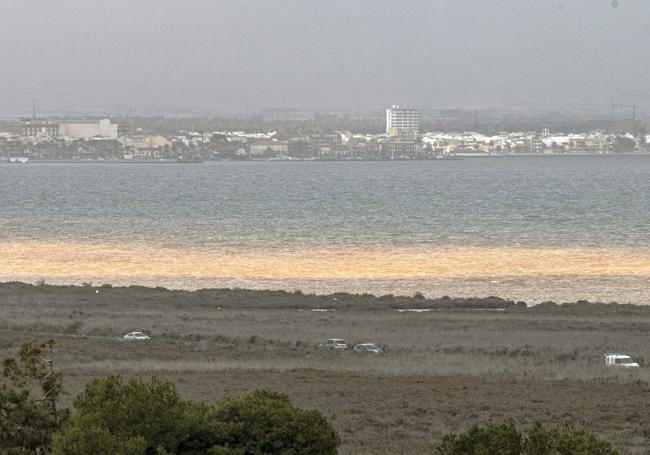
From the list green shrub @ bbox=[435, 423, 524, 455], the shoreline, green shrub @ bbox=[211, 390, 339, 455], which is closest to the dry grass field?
the shoreline

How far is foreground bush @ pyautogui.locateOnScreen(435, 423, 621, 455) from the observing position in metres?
9.11

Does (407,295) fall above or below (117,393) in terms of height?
below

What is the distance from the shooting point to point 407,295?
3806 cm

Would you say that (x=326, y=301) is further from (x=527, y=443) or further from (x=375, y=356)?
(x=527, y=443)

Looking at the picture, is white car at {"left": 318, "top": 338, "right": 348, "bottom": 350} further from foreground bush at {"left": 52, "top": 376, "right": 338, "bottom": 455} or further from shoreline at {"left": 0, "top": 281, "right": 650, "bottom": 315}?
foreground bush at {"left": 52, "top": 376, "right": 338, "bottom": 455}

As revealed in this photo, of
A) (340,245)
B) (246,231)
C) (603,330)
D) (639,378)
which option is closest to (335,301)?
(603,330)

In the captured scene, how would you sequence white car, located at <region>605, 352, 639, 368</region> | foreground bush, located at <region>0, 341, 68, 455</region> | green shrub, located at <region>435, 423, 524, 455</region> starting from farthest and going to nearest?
white car, located at <region>605, 352, 639, 368</region>, foreground bush, located at <region>0, 341, 68, 455</region>, green shrub, located at <region>435, 423, 524, 455</region>

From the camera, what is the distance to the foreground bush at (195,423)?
10.0 m

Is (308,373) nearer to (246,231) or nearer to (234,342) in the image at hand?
(234,342)

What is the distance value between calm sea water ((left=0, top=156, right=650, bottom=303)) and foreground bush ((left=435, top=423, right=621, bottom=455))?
28.4 m

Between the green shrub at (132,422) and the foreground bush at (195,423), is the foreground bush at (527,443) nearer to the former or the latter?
the foreground bush at (195,423)

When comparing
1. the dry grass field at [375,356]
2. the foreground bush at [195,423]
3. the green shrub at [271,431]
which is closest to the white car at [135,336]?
the dry grass field at [375,356]

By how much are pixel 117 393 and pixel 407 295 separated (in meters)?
28.2

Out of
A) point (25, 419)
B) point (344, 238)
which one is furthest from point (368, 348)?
point (344, 238)
